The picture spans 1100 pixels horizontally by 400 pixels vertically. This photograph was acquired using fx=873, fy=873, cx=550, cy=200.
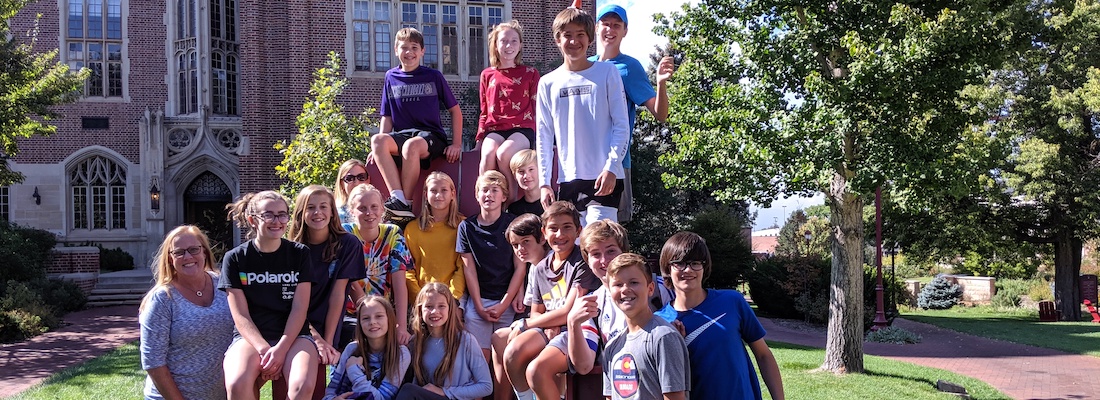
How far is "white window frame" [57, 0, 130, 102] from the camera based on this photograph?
24.9 meters

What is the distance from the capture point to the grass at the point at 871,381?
40.1ft

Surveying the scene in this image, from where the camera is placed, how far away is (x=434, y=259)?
536 cm

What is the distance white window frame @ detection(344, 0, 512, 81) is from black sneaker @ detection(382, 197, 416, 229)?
17.4 m

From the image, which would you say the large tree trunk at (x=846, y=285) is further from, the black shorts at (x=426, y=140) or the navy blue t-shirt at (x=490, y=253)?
the navy blue t-shirt at (x=490, y=253)

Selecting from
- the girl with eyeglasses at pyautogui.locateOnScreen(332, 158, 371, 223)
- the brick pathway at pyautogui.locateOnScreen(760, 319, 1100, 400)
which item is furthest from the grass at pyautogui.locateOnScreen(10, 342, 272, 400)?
the brick pathway at pyautogui.locateOnScreen(760, 319, 1100, 400)

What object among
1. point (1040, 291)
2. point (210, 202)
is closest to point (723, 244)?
point (210, 202)

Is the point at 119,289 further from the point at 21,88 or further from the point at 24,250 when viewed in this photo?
the point at 21,88

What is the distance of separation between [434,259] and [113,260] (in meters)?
22.0

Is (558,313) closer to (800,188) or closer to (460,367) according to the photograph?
(460,367)

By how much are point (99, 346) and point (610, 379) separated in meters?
13.4

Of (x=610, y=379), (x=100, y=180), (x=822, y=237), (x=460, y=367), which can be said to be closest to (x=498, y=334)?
(x=460, y=367)

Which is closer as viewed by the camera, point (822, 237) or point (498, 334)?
point (498, 334)

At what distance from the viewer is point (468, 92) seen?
77.0ft

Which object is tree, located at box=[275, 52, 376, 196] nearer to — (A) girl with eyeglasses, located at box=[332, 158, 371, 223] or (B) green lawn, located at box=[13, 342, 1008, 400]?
(B) green lawn, located at box=[13, 342, 1008, 400]
